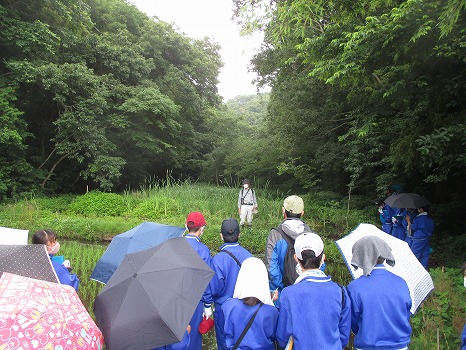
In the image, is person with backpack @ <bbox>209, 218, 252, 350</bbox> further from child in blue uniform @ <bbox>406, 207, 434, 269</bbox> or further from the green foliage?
child in blue uniform @ <bbox>406, 207, 434, 269</bbox>

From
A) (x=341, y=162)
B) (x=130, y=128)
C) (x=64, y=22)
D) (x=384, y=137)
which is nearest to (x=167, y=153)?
(x=130, y=128)

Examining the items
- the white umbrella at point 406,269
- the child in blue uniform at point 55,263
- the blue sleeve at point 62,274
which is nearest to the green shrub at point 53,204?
the child in blue uniform at point 55,263

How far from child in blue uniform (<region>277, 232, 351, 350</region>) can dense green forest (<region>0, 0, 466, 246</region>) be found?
3375 mm

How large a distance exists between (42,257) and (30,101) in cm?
1664

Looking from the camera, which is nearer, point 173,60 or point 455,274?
point 455,274

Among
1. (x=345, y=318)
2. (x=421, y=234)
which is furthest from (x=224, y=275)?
(x=421, y=234)

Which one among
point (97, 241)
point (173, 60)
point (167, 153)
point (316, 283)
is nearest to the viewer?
point (316, 283)

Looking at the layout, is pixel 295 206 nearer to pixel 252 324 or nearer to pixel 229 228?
pixel 229 228

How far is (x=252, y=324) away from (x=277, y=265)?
0.94 meters

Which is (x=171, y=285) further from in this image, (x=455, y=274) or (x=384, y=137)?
(x=384, y=137)

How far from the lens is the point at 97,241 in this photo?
9188mm

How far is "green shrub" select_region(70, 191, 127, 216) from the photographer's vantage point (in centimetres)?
1239

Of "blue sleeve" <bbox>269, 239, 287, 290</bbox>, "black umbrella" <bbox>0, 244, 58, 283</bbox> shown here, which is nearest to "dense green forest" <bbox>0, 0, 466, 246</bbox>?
"blue sleeve" <bbox>269, 239, 287, 290</bbox>

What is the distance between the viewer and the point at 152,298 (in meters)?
2.07
